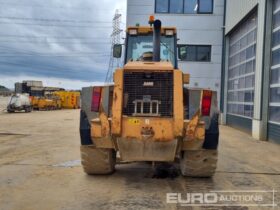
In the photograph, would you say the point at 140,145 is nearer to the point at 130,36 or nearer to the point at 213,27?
the point at 130,36

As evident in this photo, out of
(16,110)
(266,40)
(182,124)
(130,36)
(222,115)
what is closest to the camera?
(182,124)

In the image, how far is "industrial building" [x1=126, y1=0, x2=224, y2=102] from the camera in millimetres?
27422

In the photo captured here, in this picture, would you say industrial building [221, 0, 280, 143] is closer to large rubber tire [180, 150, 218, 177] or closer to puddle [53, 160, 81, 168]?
large rubber tire [180, 150, 218, 177]

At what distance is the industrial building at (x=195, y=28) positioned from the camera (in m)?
27.4

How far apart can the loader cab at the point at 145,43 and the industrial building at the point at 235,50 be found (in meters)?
0.92

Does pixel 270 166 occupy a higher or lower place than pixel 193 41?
lower

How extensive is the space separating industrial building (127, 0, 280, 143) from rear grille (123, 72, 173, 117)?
3.45m

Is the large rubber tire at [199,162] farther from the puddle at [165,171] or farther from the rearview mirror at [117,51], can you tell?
the rearview mirror at [117,51]

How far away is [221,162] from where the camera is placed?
10.5 meters

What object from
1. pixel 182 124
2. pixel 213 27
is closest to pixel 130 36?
pixel 182 124

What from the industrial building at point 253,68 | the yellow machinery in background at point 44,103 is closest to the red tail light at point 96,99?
the industrial building at point 253,68

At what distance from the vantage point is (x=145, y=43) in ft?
32.6

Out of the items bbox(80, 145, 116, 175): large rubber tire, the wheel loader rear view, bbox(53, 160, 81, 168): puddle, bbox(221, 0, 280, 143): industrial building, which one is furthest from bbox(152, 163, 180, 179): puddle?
bbox(221, 0, 280, 143): industrial building

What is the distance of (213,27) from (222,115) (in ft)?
20.6
